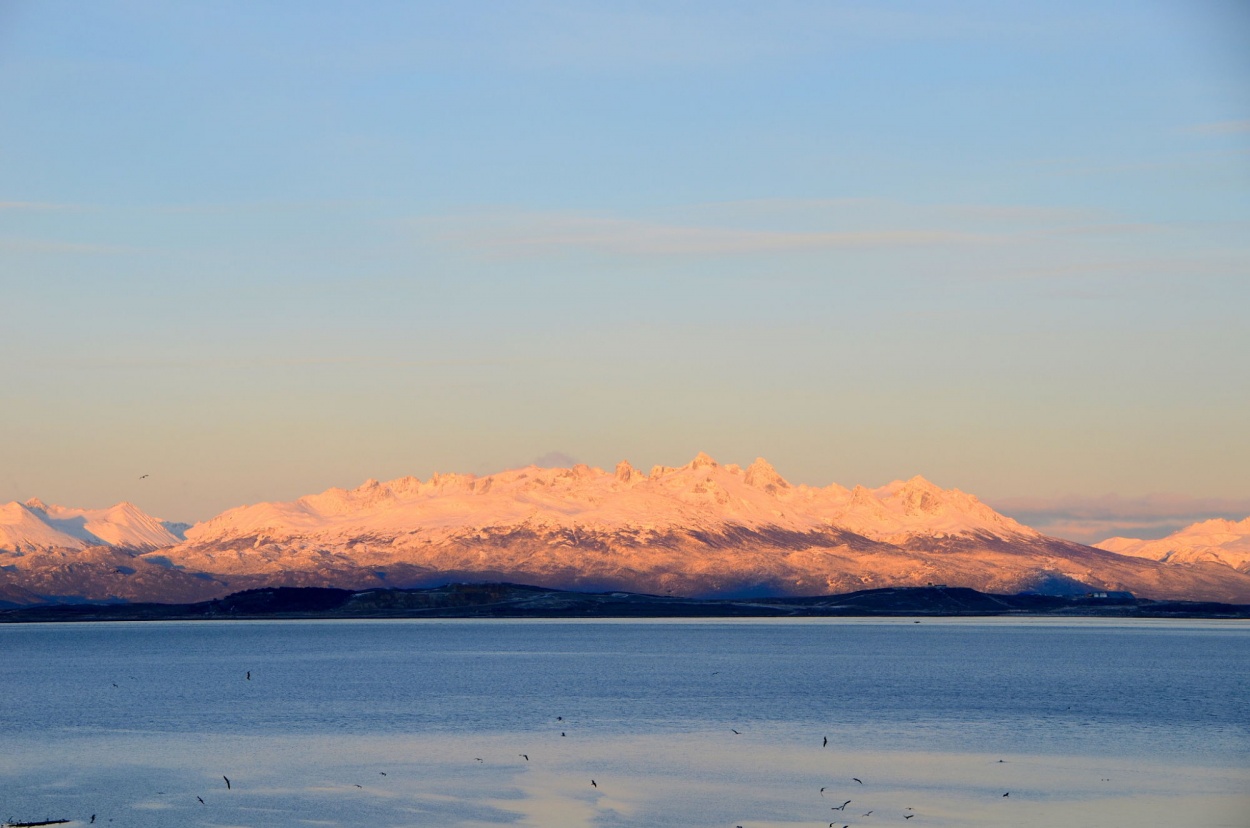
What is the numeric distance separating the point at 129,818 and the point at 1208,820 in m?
48.4

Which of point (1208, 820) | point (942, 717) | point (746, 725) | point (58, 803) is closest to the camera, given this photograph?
point (1208, 820)

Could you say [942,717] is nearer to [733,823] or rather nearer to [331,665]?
[733,823]

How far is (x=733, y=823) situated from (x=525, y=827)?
927 centimetres

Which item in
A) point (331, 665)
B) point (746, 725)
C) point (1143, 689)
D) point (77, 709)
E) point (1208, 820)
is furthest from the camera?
point (331, 665)

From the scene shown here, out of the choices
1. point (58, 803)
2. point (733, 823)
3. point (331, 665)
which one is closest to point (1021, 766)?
point (733, 823)

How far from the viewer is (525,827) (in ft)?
219

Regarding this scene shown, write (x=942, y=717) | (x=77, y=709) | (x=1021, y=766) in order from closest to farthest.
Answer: (x=1021, y=766) < (x=942, y=717) < (x=77, y=709)

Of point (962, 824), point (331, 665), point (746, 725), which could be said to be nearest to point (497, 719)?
point (746, 725)

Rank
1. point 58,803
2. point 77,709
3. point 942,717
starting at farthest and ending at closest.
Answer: point 77,709, point 942,717, point 58,803

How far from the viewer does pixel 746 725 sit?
348 feet

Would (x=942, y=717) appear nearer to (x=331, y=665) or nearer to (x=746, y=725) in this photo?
(x=746, y=725)

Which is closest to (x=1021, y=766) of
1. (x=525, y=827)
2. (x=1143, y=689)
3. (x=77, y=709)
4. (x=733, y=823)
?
(x=733, y=823)

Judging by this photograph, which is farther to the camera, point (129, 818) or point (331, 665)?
point (331, 665)

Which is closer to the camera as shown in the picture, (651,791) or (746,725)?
(651,791)
